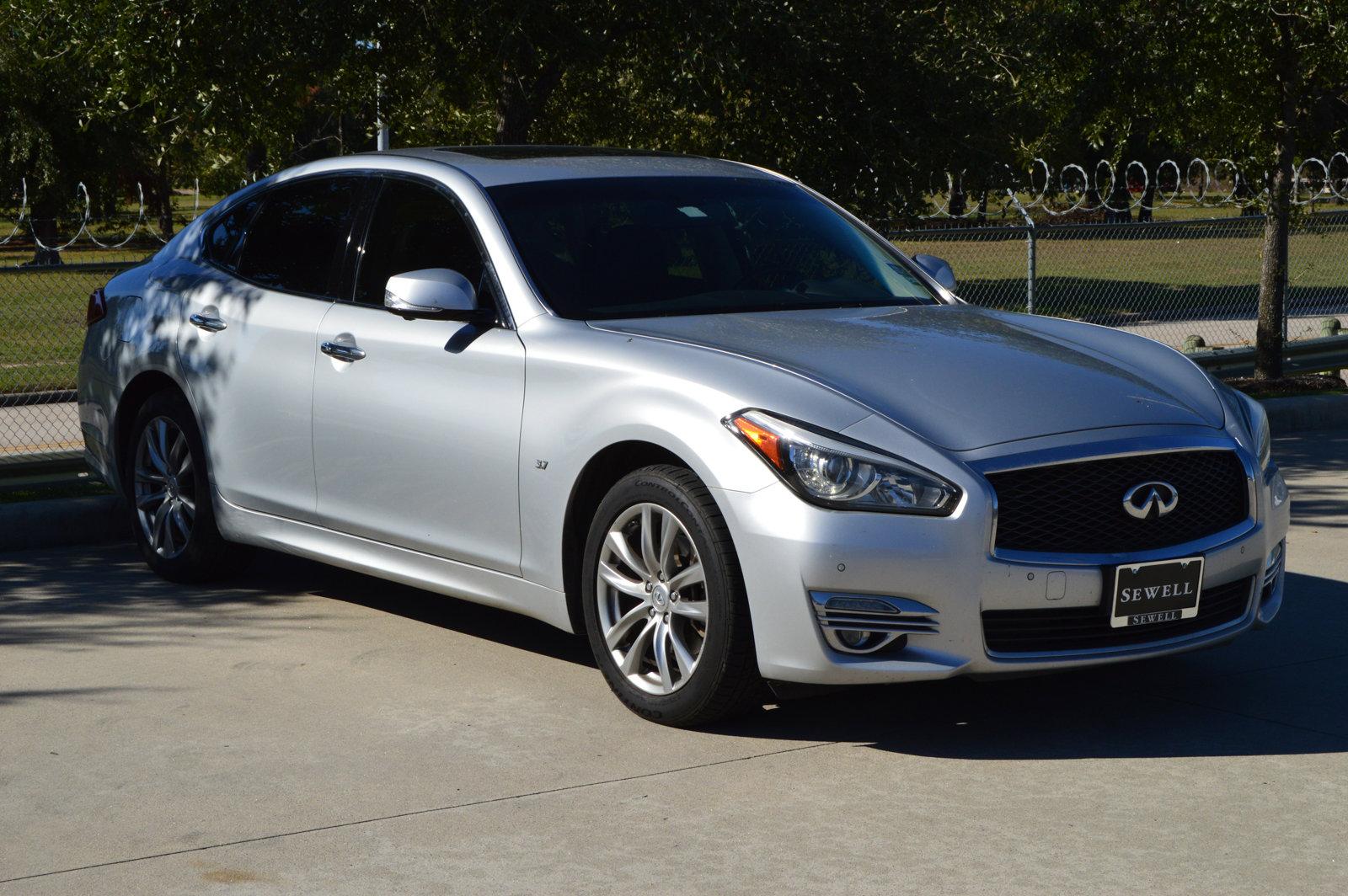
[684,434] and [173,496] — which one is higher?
[684,434]

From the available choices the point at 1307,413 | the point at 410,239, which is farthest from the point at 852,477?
the point at 1307,413

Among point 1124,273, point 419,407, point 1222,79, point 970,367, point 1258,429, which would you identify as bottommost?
point 1124,273

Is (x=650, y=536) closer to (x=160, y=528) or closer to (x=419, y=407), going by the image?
(x=419, y=407)

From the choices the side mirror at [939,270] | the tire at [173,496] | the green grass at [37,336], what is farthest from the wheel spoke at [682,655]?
the green grass at [37,336]

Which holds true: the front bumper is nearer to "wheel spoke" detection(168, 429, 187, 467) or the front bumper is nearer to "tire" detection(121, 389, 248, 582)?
"tire" detection(121, 389, 248, 582)

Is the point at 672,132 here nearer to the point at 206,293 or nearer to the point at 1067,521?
the point at 206,293

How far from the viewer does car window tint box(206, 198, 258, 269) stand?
7586 millimetres

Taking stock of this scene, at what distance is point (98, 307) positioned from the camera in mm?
8117

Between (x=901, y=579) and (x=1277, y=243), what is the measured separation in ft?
34.0

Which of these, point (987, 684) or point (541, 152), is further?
point (541, 152)

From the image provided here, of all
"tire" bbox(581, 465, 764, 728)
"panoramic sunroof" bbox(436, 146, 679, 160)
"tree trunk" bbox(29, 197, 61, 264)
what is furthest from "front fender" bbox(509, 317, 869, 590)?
"tree trunk" bbox(29, 197, 61, 264)

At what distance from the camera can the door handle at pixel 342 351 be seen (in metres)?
6.52

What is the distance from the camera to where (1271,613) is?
575cm

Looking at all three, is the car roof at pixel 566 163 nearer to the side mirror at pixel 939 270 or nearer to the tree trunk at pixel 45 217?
the side mirror at pixel 939 270
